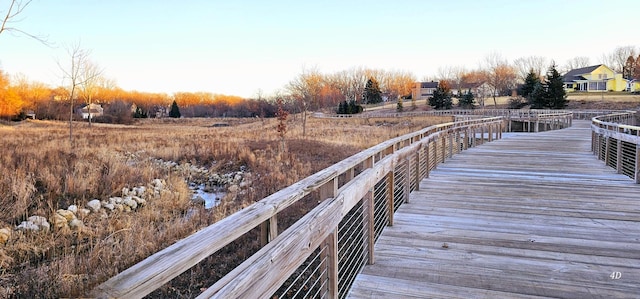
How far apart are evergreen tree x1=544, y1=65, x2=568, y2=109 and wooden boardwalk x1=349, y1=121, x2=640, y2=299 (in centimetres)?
4342

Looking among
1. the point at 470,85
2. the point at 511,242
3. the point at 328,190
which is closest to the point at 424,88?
the point at 470,85

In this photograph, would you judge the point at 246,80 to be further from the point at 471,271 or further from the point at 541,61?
the point at 471,271

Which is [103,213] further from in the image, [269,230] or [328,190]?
[269,230]

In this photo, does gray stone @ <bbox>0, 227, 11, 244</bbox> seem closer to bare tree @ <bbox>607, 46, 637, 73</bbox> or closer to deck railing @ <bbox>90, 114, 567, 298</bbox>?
deck railing @ <bbox>90, 114, 567, 298</bbox>

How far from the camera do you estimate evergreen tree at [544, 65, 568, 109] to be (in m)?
45.3

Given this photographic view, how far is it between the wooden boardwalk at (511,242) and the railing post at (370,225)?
0.32 feet

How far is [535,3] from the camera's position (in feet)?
73.1

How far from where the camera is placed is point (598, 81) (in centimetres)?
6800

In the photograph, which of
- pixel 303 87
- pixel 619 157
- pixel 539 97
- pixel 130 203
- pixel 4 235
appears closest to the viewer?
pixel 4 235

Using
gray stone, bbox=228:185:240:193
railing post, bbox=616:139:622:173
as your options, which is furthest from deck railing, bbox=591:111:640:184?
gray stone, bbox=228:185:240:193

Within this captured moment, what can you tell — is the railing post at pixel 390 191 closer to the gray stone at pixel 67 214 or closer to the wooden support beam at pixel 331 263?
the wooden support beam at pixel 331 263

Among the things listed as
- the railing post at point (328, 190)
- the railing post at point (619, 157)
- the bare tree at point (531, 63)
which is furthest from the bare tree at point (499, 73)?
the railing post at point (328, 190)

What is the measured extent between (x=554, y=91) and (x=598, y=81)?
30519 millimetres

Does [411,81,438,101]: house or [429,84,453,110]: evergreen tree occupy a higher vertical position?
[411,81,438,101]: house
